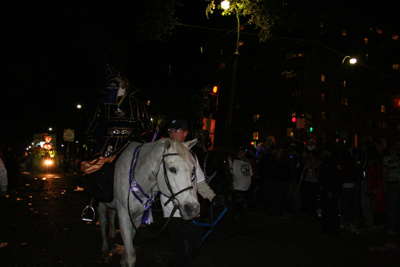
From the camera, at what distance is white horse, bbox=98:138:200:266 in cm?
303

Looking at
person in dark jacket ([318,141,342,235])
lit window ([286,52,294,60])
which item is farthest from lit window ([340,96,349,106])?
person in dark jacket ([318,141,342,235])

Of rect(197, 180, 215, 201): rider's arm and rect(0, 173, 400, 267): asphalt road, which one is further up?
rect(197, 180, 215, 201): rider's arm

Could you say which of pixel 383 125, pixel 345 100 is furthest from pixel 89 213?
pixel 383 125

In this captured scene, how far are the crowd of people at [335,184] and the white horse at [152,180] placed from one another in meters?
4.52

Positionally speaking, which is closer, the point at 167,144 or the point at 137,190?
the point at 167,144

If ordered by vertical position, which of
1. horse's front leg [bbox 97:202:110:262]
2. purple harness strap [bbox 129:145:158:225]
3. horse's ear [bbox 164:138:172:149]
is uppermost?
horse's ear [bbox 164:138:172:149]

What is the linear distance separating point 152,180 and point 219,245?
317 centimetres

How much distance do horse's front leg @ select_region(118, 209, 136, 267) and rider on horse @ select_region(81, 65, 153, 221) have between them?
1.20m

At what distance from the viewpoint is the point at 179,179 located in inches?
120

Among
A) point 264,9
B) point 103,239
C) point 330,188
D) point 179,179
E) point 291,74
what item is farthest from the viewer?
point 291,74

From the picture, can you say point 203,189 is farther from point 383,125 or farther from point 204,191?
point 383,125

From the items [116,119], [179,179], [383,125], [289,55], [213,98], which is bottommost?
[179,179]

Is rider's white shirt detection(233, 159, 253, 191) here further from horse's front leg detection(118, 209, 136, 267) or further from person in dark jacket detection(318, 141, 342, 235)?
horse's front leg detection(118, 209, 136, 267)

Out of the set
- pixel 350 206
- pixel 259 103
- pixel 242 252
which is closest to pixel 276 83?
pixel 259 103
